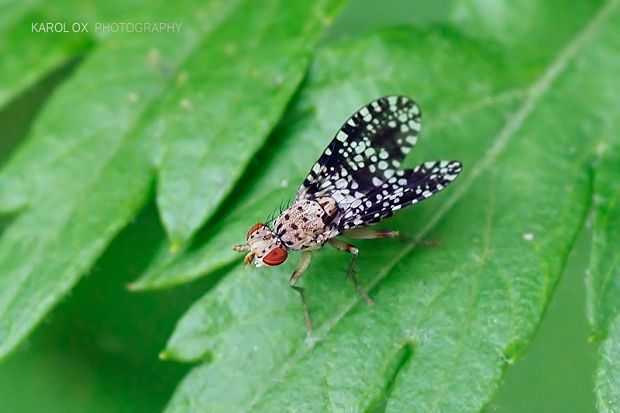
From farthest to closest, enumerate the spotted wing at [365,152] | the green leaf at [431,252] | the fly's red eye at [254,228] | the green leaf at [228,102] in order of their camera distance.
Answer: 1. the spotted wing at [365,152]
2. the green leaf at [228,102]
3. the fly's red eye at [254,228]
4. the green leaf at [431,252]

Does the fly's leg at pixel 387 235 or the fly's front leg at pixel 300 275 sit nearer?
the fly's front leg at pixel 300 275

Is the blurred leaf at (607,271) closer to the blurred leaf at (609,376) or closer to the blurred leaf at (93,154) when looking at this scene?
the blurred leaf at (609,376)

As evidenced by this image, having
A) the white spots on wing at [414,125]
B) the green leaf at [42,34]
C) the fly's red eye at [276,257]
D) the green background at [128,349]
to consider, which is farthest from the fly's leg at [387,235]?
the green leaf at [42,34]

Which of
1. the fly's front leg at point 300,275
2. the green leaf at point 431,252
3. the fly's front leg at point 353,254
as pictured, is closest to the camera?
the green leaf at point 431,252

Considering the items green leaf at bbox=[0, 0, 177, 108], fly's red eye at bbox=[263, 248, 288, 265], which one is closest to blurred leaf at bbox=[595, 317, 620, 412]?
fly's red eye at bbox=[263, 248, 288, 265]

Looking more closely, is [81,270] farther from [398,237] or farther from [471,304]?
[471,304]

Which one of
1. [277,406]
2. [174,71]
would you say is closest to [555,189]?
[277,406]
